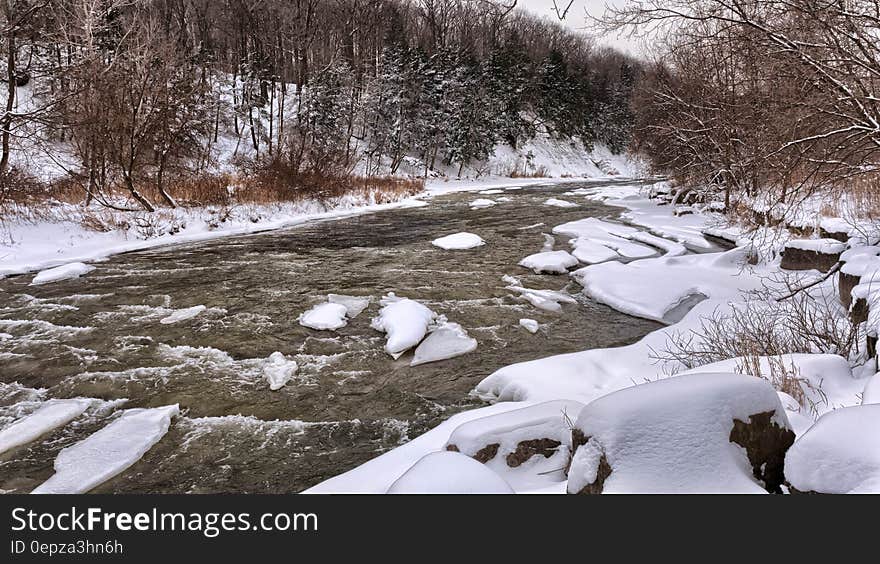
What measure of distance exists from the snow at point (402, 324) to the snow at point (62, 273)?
18.0 feet

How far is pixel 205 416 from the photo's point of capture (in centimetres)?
411

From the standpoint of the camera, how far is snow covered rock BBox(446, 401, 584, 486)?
2.90 m

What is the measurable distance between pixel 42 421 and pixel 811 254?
985 cm

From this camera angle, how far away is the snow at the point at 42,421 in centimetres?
370

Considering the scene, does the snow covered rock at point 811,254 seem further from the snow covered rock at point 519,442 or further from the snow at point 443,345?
the snow covered rock at point 519,442

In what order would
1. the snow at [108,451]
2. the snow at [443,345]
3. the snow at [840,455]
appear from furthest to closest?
the snow at [443,345] < the snow at [108,451] < the snow at [840,455]

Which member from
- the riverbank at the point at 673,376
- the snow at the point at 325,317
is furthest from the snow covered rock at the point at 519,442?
the snow at the point at 325,317

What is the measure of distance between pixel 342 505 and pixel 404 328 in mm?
4016

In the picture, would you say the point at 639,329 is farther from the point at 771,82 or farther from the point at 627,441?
the point at 627,441

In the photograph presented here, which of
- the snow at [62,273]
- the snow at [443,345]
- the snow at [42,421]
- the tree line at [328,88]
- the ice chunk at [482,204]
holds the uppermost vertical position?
the tree line at [328,88]

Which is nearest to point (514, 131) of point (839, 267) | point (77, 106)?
point (77, 106)

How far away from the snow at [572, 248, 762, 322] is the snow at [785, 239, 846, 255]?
76 centimetres

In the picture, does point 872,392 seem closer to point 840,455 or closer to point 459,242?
point 840,455

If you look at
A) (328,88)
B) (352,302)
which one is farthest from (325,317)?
(328,88)
